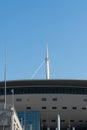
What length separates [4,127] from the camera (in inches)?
2143

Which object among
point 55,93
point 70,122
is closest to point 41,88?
point 55,93

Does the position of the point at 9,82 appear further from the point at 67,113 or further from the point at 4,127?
the point at 4,127

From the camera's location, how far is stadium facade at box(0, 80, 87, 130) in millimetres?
115625

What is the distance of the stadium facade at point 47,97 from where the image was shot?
116 metres

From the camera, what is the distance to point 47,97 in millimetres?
115812

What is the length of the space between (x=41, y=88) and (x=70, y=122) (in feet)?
40.5

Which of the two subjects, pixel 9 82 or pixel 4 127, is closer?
pixel 4 127

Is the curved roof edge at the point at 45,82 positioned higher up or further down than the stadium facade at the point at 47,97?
higher up

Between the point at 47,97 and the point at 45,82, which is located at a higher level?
the point at 45,82

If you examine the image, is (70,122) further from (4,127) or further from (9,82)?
(4,127)

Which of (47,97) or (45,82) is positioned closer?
(47,97)

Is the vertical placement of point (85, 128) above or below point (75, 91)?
below

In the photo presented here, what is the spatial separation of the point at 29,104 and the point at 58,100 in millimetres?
6319

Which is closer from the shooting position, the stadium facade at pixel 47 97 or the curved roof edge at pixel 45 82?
the stadium facade at pixel 47 97
